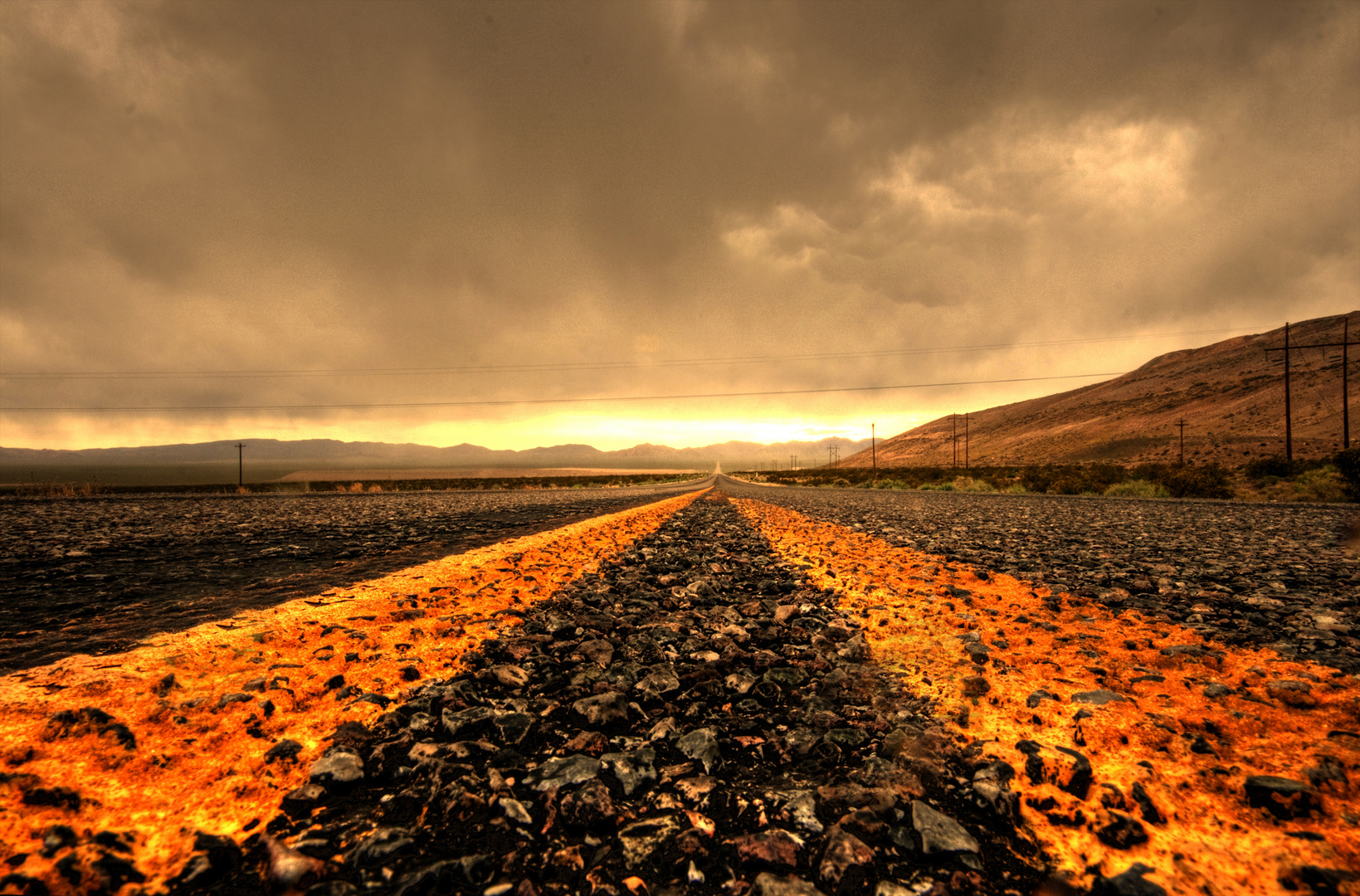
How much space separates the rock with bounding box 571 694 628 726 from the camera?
2340mm

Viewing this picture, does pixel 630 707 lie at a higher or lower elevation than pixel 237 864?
lower

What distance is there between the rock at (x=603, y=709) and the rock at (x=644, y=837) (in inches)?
29.1

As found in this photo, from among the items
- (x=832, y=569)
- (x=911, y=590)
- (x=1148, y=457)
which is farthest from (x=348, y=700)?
(x=1148, y=457)

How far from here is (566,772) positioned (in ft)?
6.17

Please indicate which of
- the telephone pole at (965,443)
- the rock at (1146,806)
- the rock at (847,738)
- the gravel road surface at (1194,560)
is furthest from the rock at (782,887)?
the telephone pole at (965,443)

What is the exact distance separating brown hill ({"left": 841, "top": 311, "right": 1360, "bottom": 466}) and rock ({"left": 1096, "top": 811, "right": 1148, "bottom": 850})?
95.4m

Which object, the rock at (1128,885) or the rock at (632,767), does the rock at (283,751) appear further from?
the rock at (1128,885)

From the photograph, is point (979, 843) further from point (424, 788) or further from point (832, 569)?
point (832, 569)

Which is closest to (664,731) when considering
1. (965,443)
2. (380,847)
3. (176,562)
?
(380,847)

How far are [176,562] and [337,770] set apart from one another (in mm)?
7340

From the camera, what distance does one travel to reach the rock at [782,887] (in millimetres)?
1323

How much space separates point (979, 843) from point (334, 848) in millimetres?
A: 1959

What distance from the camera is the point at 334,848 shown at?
1.43 metres

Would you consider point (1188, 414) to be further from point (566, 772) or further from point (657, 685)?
point (566, 772)
